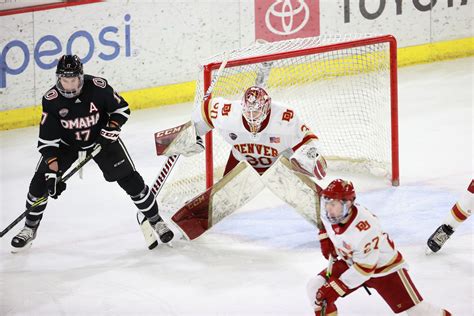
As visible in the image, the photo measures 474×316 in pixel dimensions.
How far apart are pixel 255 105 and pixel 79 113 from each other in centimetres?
85

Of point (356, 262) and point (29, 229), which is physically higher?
point (356, 262)

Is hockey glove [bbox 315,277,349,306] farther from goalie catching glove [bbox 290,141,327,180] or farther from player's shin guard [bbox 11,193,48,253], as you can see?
player's shin guard [bbox 11,193,48,253]

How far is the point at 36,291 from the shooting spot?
206 inches

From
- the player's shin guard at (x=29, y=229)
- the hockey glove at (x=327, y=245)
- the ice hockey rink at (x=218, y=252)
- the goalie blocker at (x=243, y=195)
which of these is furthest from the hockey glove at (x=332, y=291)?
the player's shin guard at (x=29, y=229)

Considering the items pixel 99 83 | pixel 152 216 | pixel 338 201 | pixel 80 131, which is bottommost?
pixel 152 216

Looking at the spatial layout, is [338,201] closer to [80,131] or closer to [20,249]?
[80,131]

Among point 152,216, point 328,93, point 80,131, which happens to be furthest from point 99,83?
point 328,93

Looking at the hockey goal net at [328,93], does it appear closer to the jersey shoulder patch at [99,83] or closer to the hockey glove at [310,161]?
the jersey shoulder patch at [99,83]

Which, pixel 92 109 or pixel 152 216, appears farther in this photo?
pixel 152 216

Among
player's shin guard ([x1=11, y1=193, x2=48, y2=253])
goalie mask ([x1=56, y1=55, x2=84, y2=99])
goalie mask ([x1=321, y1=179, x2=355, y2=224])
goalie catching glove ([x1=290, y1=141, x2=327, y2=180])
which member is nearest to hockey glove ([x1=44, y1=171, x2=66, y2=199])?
player's shin guard ([x1=11, y1=193, x2=48, y2=253])

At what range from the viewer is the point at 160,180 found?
6.05m

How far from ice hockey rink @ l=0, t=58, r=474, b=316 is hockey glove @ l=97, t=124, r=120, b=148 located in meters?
0.59

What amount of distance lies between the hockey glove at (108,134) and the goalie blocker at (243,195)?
0.56 m

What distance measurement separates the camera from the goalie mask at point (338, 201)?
13.5 feet
